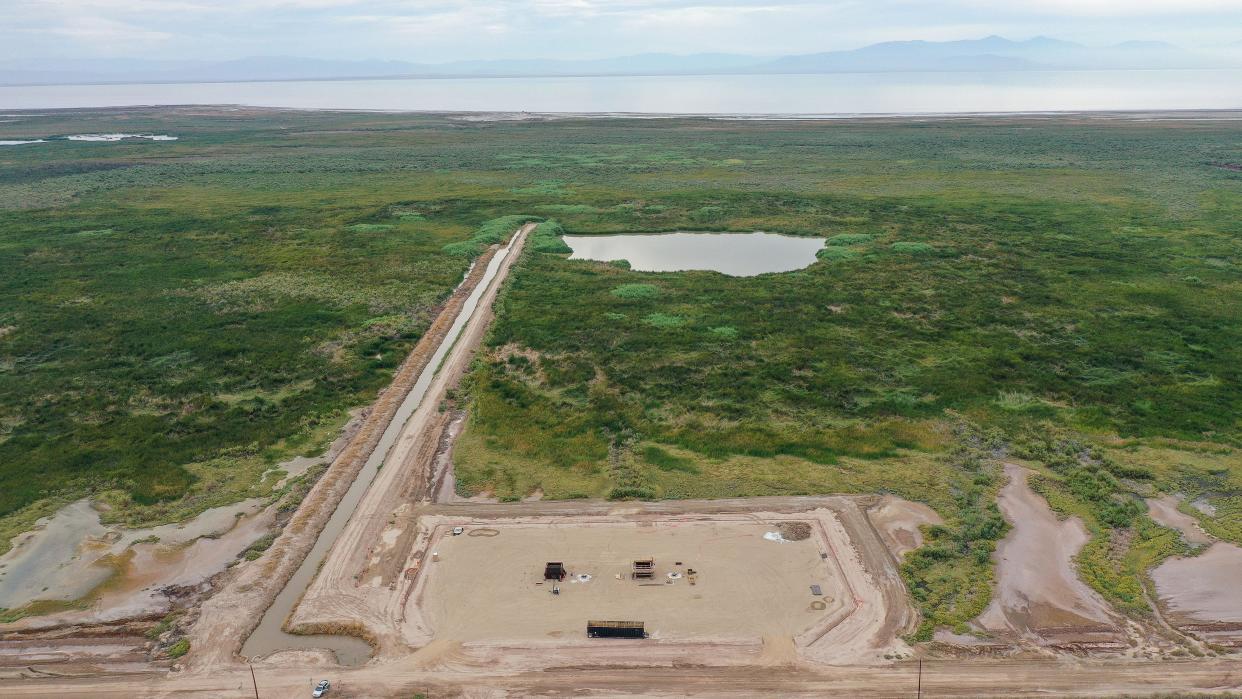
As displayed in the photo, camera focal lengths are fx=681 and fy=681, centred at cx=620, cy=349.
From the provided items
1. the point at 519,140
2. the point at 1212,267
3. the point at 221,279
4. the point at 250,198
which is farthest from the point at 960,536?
the point at 519,140

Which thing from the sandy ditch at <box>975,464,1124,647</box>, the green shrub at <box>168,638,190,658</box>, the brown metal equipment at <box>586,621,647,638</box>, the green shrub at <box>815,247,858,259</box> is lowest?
the green shrub at <box>168,638,190,658</box>

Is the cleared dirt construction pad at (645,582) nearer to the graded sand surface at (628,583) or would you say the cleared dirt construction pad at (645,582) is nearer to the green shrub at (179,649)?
the graded sand surface at (628,583)

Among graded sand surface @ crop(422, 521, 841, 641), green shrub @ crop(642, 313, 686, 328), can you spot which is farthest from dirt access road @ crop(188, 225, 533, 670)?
green shrub @ crop(642, 313, 686, 328)

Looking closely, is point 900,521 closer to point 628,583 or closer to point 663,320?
point 628,583

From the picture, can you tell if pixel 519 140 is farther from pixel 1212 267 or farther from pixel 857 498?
pixel 857 498

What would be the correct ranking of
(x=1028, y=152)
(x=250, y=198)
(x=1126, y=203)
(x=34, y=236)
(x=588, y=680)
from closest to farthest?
(x=588, y=680)
(x=34, y=236)
(x=1126, y=203)
(x=250, y=198)
(x=1028, y=152)

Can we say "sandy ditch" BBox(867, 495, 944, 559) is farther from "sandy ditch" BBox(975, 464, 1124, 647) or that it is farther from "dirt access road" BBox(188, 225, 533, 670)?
"dirt access road" BBox(188, 225, 533, 670)

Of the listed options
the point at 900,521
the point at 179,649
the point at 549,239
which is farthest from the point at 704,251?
the point at 179,649
